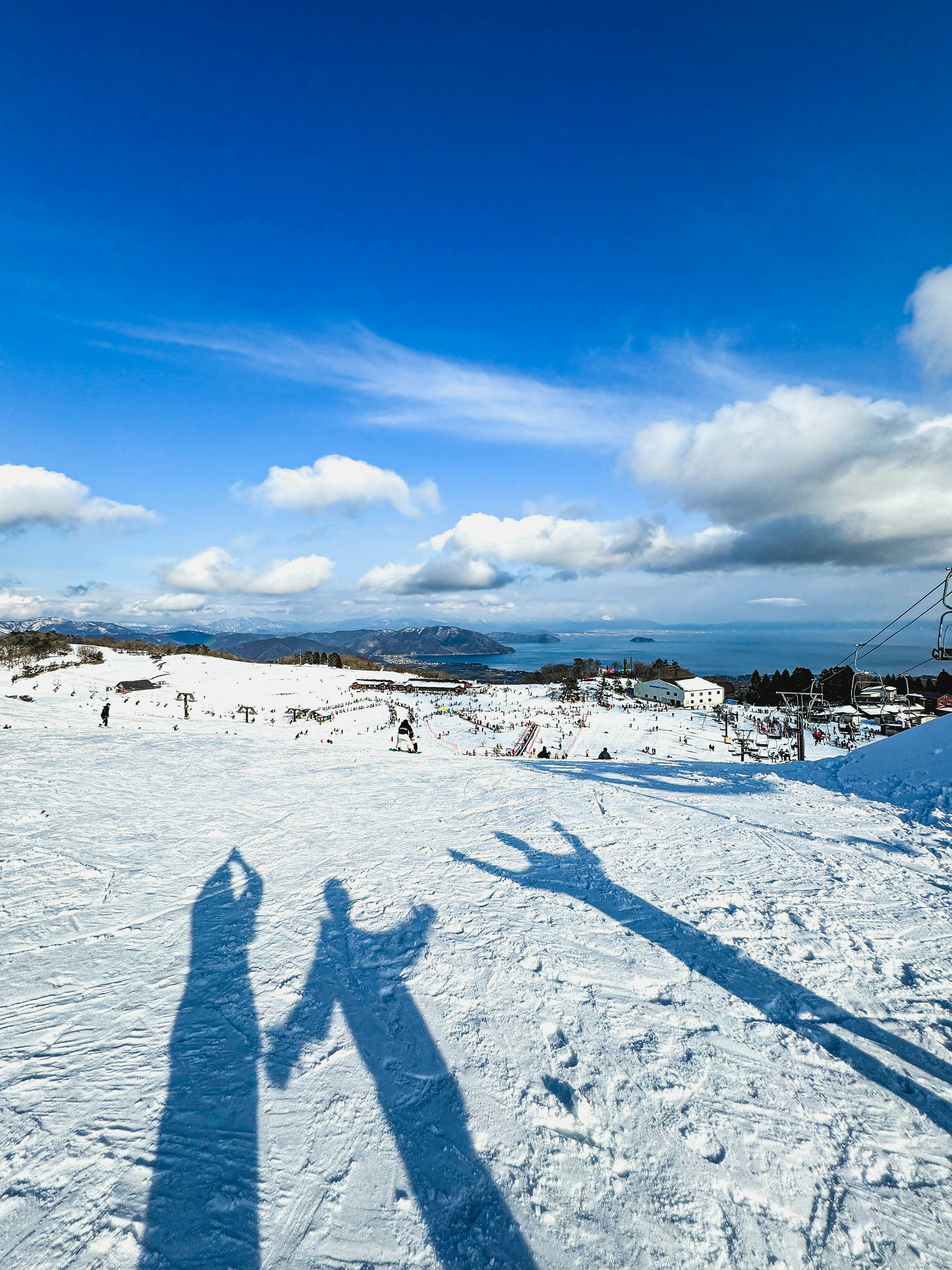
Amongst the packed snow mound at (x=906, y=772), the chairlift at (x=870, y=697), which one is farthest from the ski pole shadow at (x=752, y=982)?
the chairlift at (x=870, y=697)

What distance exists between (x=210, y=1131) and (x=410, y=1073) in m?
1.24

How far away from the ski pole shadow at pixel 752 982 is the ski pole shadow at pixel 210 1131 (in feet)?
10.6

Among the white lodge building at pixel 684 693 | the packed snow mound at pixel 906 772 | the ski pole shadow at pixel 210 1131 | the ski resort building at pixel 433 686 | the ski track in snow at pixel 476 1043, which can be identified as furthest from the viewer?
the white lodge building at pixel 684 693

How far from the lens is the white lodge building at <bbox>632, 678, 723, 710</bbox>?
77.8m

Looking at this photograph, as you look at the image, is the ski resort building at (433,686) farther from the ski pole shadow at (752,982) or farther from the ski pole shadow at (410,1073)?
the ski pole shadow at (410,1073)

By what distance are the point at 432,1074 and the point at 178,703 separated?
143 feet

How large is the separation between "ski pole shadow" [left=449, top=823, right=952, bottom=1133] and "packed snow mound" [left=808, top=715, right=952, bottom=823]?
6.08 m

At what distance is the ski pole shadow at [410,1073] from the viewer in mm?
2465

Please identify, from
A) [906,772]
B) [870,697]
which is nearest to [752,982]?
[906,772]

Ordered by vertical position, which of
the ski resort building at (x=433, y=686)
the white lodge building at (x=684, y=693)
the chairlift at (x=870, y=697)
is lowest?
the white lodge building at (x=684, y=693)

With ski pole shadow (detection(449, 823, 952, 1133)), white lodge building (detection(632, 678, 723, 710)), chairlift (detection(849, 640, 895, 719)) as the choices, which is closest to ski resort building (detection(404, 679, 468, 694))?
white lodge building (detection(632, 678, 723, 710))

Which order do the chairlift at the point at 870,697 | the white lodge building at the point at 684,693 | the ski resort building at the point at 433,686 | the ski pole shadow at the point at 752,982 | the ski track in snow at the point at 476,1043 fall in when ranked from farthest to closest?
the white lodge building at the point at 684,693 → the ski resort building at the point at 433,686 → the chairlift at the point at 870,697 → the ski pole shadow at the point at 752,982 → the ski track in snow at the point at 476,1043

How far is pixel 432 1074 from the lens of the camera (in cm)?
340

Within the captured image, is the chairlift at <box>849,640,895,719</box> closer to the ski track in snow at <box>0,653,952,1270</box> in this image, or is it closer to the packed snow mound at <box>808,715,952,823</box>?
the packed snow mound at <box>808,715,952,823</box>
